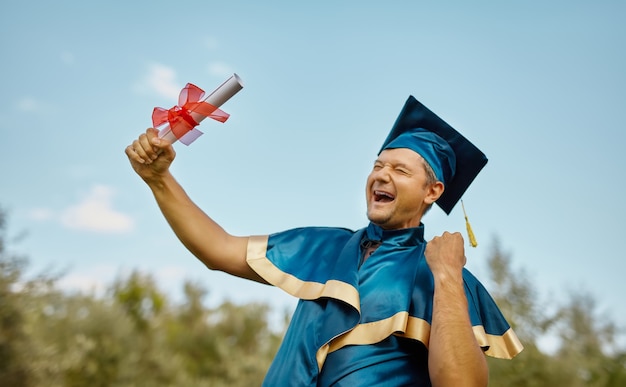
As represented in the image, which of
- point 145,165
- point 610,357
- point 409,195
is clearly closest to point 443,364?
point 409,195

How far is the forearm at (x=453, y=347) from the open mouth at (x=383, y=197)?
642 millimetres

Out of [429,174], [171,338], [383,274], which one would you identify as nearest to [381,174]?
[429,174]

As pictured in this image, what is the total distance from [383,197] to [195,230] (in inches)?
35.0

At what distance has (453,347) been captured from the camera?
2.40 m

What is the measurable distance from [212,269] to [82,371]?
616 inches

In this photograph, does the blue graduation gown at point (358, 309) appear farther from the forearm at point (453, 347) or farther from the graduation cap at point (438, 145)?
the graduation cap at point (438, 145)

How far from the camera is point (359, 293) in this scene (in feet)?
8.97

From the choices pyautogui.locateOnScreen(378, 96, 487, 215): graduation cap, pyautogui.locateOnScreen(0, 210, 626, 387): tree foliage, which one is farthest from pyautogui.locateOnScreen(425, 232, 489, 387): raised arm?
pyautogui.locateOnScreen(0, 210, 626, 387): tree foliage

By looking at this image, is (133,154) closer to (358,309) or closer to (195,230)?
(195,230)

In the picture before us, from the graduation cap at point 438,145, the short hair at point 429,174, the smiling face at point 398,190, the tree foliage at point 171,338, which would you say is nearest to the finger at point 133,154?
the smiling face at point 398,190

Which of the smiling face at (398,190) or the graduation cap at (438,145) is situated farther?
the graduation cap at (438,145)

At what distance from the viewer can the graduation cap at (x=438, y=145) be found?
126 inches

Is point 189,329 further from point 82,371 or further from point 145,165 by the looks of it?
point 145,165

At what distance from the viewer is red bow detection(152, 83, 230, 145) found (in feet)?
9.06
